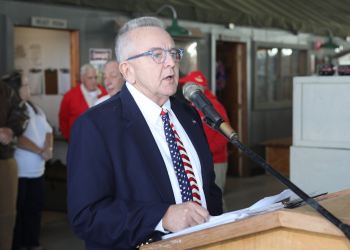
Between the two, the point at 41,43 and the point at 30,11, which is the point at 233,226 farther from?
the point at 41,43

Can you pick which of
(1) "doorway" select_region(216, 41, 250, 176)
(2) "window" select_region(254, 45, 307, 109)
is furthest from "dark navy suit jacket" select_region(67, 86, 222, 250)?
(2) "window" select_region(254, 45, 307, 109)

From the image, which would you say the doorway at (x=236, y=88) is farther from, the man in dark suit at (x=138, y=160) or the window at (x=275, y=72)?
the man in dark suit at (x=138, y=160)

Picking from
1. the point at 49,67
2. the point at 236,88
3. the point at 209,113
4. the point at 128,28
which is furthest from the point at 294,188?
the point at 236,88

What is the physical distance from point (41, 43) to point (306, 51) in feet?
21.0

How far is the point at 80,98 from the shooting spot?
269 inches

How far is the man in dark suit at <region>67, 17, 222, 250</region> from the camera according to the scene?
6.80ft

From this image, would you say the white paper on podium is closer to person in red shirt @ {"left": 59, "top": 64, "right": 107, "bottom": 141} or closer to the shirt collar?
the shirt collar

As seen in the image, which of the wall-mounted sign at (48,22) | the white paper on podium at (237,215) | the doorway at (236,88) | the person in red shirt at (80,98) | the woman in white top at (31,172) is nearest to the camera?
the white paper on podium at (237,215)

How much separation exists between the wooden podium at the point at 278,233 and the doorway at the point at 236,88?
8.90 metres

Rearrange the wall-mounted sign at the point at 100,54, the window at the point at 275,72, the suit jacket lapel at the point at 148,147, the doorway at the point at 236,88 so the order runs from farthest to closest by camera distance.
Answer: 1. the window at the point at 275,72
2. the doorway at the point at 236,88
3. the wall-mounted sign at the point at 100,54
4. the suit jacket lapel at the point at 148,147

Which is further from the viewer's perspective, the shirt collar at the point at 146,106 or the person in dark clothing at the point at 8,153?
the person in dark clothing at the point at 8,153

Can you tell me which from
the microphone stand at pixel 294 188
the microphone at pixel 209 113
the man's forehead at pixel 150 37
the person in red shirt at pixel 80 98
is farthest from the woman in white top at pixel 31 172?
the microphone stand at pixel 294 188

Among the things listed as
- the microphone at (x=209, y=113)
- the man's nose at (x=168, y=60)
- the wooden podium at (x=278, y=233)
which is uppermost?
the man's nose at (x=168, y=60)

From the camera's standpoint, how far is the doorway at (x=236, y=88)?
10.8 m
